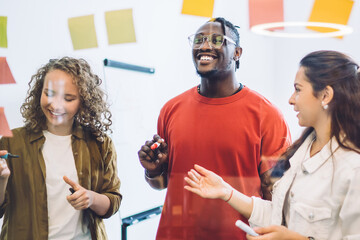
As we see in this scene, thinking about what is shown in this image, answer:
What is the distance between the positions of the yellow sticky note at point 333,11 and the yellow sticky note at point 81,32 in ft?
2.52

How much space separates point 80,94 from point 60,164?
23 centimetres

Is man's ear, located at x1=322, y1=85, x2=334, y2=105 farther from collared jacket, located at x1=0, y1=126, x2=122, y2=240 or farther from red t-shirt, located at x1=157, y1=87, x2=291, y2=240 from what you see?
collared jacket, located at x1=0, y1=126, x2=122, y2=240

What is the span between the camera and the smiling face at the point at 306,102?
35.7 inches

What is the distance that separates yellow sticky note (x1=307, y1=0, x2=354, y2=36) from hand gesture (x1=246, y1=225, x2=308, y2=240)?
2.11 feet

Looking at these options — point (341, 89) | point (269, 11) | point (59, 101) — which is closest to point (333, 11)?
point (269, 11)

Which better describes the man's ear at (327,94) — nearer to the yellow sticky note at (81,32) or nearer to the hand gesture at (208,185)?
the hand gesture at (208,185)

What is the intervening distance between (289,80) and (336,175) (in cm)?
54

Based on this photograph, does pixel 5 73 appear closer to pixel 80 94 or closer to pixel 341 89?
pixel 80 94

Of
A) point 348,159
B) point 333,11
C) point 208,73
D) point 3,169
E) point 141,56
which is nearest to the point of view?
point 348,159

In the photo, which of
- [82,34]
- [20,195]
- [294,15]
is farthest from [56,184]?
[294,15]

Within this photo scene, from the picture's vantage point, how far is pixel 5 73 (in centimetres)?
121

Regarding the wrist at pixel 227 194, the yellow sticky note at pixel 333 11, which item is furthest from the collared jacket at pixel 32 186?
the yellow sticky note at pixel 333 11

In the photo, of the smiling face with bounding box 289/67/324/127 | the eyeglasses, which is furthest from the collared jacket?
the smiling face with bounding box 289/67/324/127

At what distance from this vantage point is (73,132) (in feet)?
3.86
